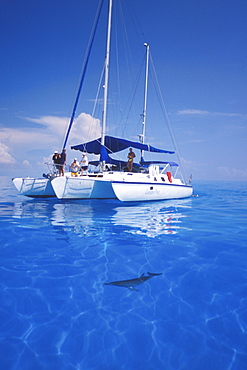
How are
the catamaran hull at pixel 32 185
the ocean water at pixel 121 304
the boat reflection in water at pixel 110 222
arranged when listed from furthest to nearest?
the catamaran hull at pixel 32 185 → the boat reflection in water at pixel 110 222 → the ocean water at pixel 121 304

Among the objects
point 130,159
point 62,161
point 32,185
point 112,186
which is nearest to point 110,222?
point 112,186

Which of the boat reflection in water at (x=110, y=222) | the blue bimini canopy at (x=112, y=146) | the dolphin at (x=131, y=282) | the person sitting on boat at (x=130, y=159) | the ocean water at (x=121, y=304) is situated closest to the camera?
the ocean water at (x=121, y=304)

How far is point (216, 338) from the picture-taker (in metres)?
3.21

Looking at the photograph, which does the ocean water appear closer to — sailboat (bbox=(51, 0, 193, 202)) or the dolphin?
the dolphin

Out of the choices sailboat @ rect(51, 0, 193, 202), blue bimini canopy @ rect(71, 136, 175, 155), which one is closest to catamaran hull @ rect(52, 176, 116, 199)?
sailboat @ rect(51, 0, 193, 202)

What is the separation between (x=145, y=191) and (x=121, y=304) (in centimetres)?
1091

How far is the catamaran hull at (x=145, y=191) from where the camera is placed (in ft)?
44.0

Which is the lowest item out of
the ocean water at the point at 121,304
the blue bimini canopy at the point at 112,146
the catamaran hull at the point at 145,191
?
the ocean water at the point at 121,304

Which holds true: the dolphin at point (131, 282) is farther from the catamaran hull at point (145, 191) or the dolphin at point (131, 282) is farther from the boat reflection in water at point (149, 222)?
the catamaran hull at point (145, 191)

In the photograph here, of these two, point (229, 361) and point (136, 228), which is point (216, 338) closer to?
point (229, 361)

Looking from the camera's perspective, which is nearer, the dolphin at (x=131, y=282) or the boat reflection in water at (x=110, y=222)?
the dolphin at (x=131, y=282)

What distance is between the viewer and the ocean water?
2934 millimetres

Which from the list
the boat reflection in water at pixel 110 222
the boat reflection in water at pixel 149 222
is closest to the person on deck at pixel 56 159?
the boat reflection in water at pixel 110 222

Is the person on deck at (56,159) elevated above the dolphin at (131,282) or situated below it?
above
